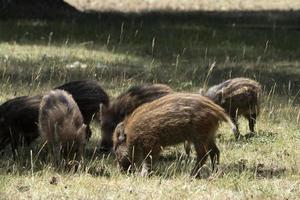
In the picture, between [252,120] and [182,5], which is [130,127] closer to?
[252,120]

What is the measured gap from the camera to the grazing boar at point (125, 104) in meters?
8.23

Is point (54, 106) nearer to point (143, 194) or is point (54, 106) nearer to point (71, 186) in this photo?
point (71, 186)

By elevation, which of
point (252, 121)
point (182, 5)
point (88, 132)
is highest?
point (182, 5)

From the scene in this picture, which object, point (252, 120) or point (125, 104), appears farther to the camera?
point (252, 120)

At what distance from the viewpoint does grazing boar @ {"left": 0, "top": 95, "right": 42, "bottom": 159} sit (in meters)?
7.77

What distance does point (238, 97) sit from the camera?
869cm

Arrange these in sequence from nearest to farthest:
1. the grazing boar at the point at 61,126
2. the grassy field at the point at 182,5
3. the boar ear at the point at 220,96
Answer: the grazing boar at the point at 61,126
the boar ear at the point at 220,96
the grassy field at the point at 182,5

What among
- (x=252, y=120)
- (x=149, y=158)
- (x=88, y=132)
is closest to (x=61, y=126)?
(x=149, y=158)

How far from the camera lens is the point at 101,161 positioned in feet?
24.2

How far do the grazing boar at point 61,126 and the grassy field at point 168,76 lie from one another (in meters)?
0.24

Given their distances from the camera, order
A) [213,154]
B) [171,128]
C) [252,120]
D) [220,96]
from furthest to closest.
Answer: [252,120], [220,96], [213,154], [171,128]

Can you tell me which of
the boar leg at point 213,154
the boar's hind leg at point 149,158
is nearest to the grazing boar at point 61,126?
the boar's hind leg at point 149,158

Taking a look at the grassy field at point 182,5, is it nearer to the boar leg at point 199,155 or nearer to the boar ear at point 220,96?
the boar ear at point 220,96

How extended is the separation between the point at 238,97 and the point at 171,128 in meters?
2.03
